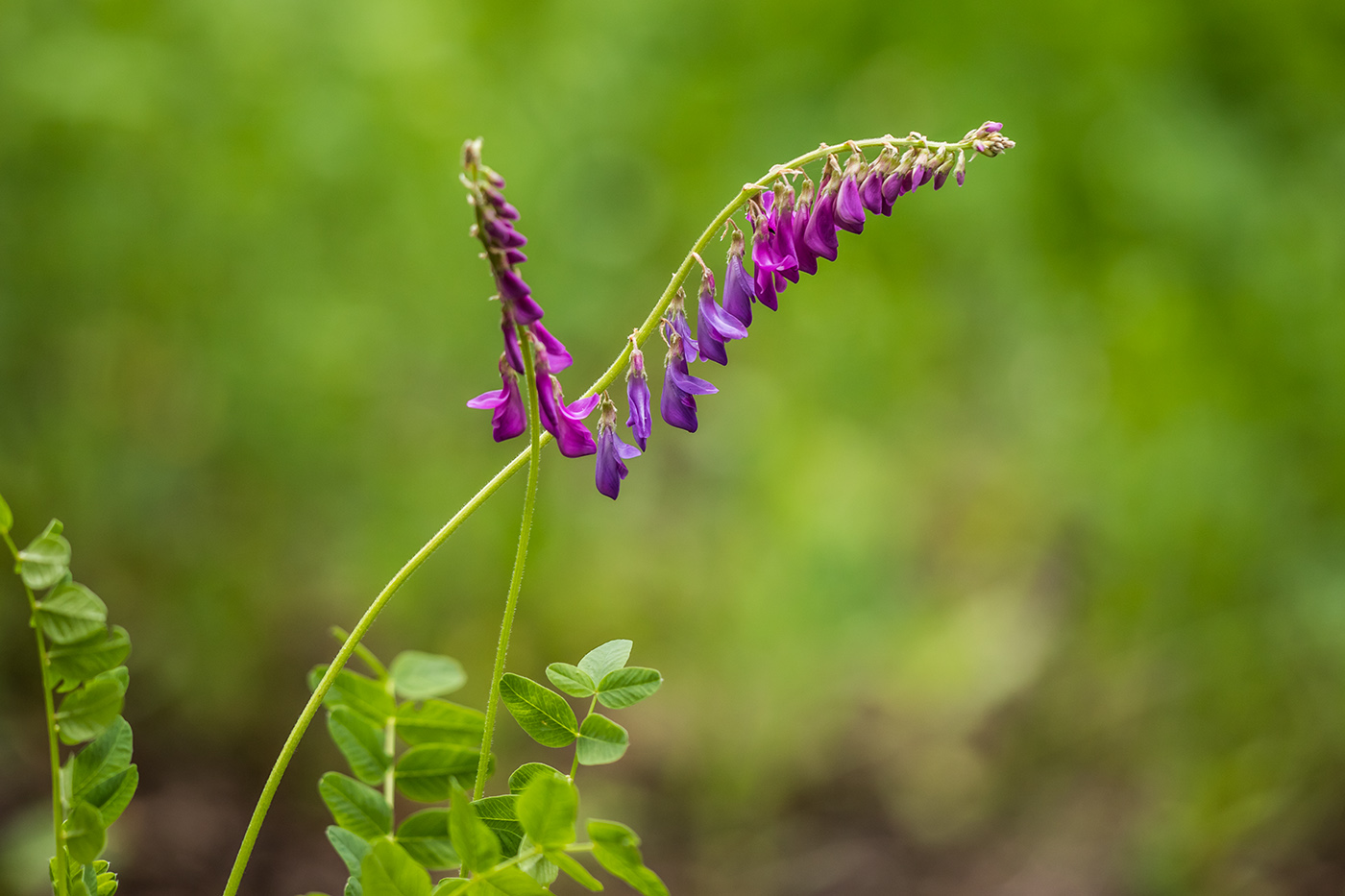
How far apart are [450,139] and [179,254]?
84 cm

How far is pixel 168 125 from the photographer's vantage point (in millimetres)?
2859

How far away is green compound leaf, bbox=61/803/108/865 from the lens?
32.0 inches

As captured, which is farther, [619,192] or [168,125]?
[619,192]

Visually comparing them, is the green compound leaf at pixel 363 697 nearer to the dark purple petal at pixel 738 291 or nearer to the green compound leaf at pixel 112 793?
the green compound leaf at pixel 112 793

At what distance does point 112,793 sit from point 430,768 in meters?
0.27

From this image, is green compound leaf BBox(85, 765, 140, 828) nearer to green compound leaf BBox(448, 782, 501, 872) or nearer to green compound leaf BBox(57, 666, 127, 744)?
green compound leaf BBox(57, 666, 127, 744)

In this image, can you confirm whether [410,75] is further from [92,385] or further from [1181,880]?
[1181,880]

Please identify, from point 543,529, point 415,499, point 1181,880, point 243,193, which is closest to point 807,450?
point 543,529

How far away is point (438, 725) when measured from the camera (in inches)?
42.3

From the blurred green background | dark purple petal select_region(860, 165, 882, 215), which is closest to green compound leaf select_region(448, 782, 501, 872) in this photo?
dark purple petal select_region(860, 165, 882, 215)

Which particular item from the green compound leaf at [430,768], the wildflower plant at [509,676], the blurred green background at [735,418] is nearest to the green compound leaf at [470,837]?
the wildflower plant at [509,676]

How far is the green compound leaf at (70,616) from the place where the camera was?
0.80m

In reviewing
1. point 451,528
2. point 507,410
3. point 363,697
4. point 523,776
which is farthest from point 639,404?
point 363,697

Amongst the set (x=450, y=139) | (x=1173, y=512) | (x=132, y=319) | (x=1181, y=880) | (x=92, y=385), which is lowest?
(x=1181, y=880)
